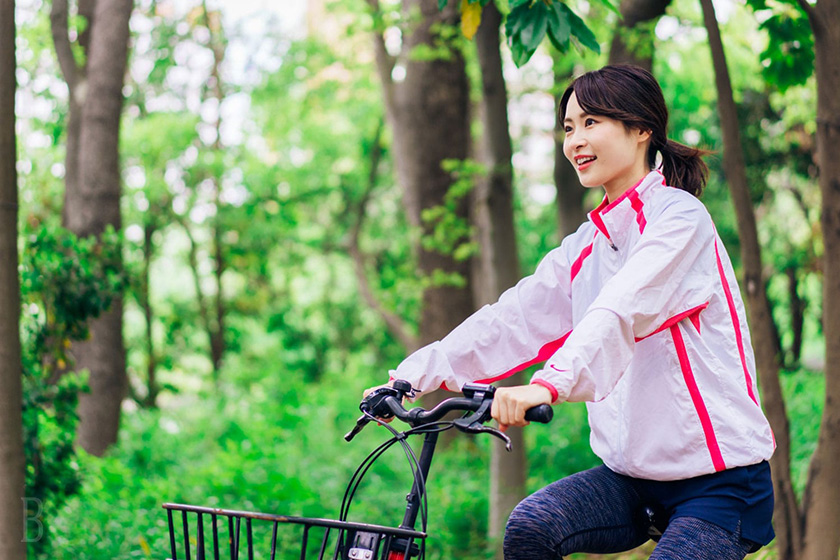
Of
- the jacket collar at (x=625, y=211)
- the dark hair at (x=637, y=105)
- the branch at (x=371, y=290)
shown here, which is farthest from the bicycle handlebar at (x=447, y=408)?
the branch at (x=371, y=290)

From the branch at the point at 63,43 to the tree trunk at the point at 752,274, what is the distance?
520 centimetres

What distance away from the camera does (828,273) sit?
155 inches

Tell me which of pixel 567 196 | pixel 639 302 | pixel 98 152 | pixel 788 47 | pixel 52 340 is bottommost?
pixel 52 340

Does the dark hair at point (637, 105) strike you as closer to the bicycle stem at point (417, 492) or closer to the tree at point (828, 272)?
→ the bicycle stem at point (417, 492)

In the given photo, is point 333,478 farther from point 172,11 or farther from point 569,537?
point 172,11

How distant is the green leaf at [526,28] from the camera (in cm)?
316

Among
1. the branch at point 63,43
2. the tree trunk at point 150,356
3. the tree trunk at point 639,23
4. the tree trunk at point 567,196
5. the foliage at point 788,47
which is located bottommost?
the tree trunk at point 150,356

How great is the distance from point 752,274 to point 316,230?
13456 mm

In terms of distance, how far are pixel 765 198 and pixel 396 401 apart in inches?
419

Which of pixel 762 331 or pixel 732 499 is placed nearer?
pixel 732 499

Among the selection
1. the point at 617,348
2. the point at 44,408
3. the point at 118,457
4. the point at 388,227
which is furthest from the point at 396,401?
the point at 388,227

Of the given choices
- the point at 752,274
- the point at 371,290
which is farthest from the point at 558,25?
the point at 371,290

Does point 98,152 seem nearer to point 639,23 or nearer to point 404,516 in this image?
point 639,23

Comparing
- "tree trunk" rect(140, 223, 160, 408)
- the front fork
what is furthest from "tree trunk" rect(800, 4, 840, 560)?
"tree trunk" rect(140, 223, 160, 408)
